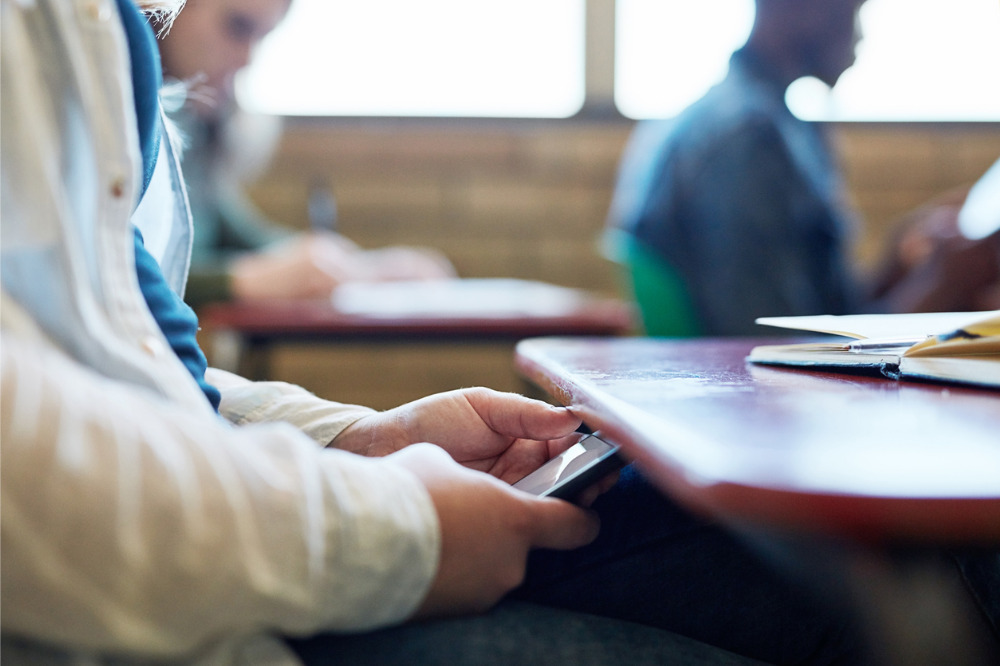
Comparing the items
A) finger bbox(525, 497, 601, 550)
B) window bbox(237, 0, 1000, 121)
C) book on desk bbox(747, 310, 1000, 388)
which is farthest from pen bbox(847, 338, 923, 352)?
window bbox(237, 0, 1000, 121)

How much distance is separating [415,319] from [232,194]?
148 centimetres

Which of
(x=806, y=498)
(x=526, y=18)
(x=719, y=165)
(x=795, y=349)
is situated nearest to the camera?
(x=806, y=498)

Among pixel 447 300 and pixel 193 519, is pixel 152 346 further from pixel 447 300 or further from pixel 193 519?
pixel 447 300

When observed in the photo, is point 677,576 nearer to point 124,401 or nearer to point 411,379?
point 124,401

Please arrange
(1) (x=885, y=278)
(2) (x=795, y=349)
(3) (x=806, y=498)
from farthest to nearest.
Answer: (1) (x=885, y=278)
(2) (x=795, y=349)
(3) (x=806, y=498)

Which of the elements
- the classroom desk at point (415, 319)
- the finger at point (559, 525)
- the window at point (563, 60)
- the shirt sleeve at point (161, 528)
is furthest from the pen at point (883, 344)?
the window at point (563, 60)

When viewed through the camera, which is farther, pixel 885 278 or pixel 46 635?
pixel 885 278

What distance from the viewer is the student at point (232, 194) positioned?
Result: 3.61 ft

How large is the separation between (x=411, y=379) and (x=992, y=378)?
2561 millimetres

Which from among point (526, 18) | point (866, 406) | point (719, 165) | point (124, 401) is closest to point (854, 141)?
point (526, 18)

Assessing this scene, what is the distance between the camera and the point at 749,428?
0.34 meters

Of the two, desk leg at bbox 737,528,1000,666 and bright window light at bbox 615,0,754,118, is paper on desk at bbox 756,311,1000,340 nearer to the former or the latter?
desk leg at bbox 737,528,1000,666

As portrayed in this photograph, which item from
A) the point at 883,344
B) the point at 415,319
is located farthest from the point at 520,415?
the point at 415,319

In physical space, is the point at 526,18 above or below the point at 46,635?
above
